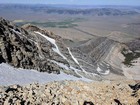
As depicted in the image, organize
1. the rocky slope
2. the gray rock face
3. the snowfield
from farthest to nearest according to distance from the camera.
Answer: the gray rock face < the snowfield < the rocky slope

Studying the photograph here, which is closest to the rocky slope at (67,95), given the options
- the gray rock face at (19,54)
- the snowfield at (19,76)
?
the snowfield at (19,76)

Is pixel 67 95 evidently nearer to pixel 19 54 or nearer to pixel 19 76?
pixel 19 76

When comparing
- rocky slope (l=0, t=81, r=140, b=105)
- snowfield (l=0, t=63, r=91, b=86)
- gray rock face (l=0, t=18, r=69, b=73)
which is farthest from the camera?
gray rock face (l=0, t=18, r=69, b=73)

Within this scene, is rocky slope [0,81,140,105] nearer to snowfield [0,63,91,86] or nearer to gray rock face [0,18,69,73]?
snowfield [0,63,91,86]

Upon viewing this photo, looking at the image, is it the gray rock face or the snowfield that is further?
the gray rock face

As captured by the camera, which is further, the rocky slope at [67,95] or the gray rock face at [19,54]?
the gray rock face at [19,54]

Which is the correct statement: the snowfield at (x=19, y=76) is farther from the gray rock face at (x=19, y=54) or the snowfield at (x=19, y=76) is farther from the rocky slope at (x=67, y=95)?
the rocky slope at (x=67, y=95)

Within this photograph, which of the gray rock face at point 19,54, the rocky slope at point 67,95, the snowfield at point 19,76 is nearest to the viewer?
the rocky slope at point 67,95

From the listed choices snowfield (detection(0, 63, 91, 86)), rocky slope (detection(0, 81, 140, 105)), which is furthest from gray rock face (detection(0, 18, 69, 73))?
rocky slope (detection(0, 81, 140, 105))

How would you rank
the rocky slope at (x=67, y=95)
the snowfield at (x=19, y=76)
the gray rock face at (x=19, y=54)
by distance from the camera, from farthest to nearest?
1. the gray rock face at (x=19, y=54)
2. the snowfield at (x=19, y=76)
3. the rocky slope at (x=67, y=95)
